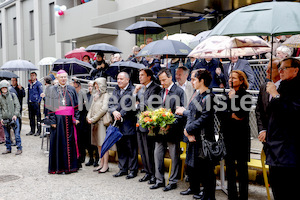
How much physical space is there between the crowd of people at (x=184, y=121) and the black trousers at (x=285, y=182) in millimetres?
12

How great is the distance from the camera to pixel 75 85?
8930 millimetres

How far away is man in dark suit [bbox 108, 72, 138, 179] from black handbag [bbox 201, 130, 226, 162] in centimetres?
232

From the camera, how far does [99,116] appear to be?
7676 mm

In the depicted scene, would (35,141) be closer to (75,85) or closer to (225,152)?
(75,85)

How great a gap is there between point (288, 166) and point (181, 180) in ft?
10.2

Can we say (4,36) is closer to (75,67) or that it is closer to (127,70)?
(75,67)

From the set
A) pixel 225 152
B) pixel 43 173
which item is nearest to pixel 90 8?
pixel 43 173

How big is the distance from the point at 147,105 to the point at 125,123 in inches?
33.1

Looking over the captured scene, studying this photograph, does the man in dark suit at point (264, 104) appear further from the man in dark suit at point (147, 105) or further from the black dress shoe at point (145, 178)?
the black dress shoe at point (145, 178)

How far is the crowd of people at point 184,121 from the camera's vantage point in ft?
13.9

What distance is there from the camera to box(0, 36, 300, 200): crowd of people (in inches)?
167

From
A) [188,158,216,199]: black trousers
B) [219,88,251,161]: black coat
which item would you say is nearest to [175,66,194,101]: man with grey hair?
[219,88,251,161]: black coat

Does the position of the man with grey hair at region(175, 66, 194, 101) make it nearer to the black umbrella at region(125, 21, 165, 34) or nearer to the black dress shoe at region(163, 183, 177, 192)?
the black dress shoe at region(163, 183, 177, 192)

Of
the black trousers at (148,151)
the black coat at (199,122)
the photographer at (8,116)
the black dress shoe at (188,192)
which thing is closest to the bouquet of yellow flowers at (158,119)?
the black coat at (199,122)
